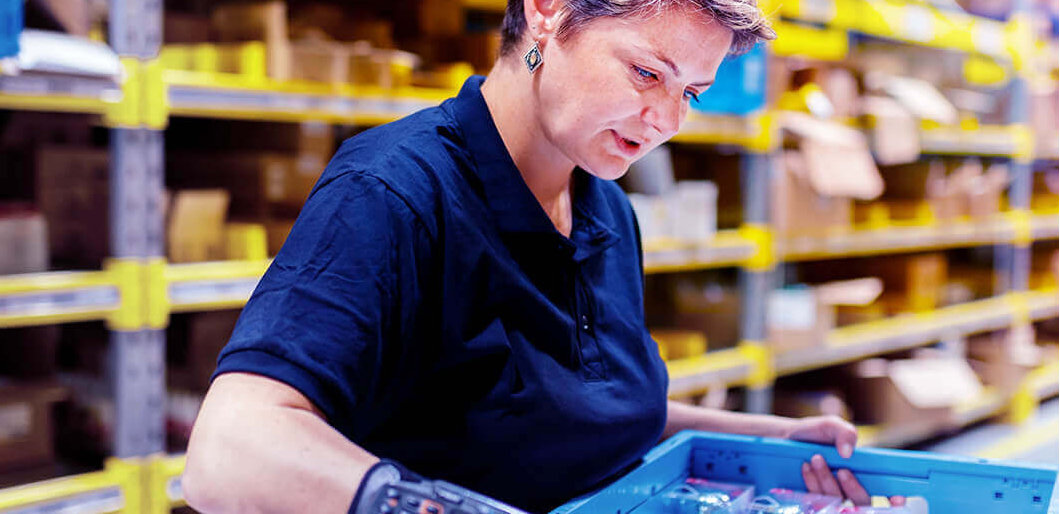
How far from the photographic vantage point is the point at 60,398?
86.9 inches

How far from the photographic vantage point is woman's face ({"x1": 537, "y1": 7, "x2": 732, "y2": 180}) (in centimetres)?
106

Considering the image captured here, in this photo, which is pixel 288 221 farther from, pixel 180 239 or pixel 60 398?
pixel 60 398

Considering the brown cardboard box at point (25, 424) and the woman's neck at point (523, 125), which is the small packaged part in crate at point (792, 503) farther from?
the brown cardboard box at point (25, 424)

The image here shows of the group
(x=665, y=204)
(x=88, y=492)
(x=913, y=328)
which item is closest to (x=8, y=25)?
(x=88, y=492)

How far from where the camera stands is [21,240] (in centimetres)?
206

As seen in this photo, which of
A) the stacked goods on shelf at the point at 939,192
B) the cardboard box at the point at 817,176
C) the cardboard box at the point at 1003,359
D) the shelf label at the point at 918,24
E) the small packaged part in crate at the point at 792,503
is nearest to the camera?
the small packaged part in crate at the point at 792,503

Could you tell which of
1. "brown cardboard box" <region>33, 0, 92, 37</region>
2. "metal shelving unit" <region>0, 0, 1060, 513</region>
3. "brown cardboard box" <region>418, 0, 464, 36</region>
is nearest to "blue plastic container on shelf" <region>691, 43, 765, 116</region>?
"metal shelving unit" <region>0, 0, 1060, 513</region>

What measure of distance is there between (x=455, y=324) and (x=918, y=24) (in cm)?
386

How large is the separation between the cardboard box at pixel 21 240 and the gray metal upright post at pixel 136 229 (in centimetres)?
15

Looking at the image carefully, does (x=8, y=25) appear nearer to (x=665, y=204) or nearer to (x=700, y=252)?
(x=665, y=204)

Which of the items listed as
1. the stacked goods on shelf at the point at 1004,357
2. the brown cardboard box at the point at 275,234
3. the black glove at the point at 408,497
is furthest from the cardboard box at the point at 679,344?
the black glove at the point at 408,497

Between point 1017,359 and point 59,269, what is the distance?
14.7ft

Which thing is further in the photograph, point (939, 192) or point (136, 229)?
point (939, 192)

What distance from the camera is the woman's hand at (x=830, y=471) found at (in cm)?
142
